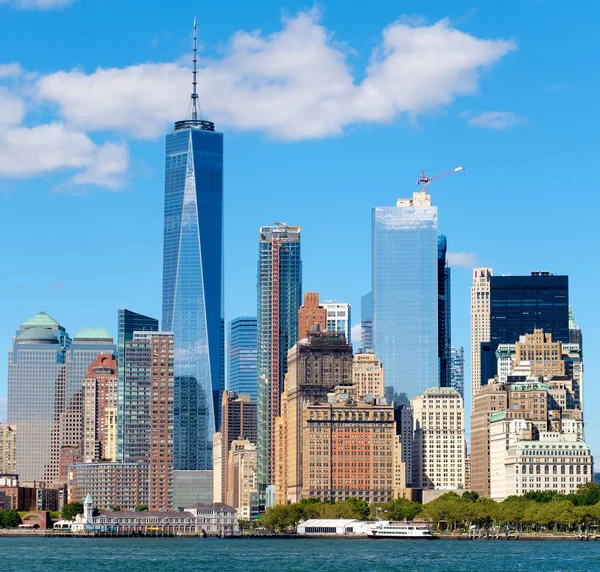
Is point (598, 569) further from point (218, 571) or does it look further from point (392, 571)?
point (218, 571)

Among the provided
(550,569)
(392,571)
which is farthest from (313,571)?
(550,569)

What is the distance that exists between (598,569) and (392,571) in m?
26.1

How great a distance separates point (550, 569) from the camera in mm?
192750

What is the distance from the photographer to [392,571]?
19438cm

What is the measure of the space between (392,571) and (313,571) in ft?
33.7

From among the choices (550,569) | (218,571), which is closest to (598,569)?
(550,569)

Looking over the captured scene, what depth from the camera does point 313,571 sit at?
645ft

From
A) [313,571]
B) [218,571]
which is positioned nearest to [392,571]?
[313,571]

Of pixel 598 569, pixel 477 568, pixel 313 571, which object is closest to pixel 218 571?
pixel 313 571

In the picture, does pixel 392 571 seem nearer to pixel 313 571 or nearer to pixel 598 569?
pixel 313 571

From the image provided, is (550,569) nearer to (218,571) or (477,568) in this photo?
(477,568)

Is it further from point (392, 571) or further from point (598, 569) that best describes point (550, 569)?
point (392, 571)

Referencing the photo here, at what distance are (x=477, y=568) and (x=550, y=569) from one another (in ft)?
31.5

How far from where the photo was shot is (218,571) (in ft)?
655
